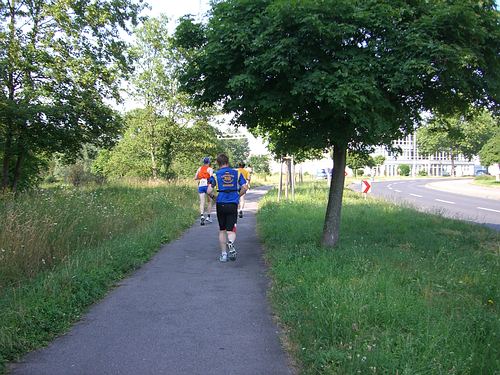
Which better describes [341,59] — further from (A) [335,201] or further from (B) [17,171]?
(B) [17,171]

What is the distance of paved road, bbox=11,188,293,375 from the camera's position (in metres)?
3.71

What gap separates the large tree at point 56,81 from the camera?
15016mm

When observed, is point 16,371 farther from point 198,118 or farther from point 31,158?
point 198,118

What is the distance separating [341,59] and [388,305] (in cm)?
344

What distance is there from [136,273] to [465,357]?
5117 millimetres

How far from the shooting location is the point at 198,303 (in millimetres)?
5508

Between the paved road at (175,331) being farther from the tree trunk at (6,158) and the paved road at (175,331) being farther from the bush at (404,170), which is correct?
the bush at (404,170)

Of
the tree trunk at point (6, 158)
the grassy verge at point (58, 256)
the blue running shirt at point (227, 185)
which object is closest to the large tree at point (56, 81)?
the tree trunk at point (6, 158)

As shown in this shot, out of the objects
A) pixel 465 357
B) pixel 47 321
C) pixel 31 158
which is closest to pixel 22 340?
pixel 47 321

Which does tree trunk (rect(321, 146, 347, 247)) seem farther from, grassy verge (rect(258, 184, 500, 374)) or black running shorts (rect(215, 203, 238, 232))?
black running shorts (rect(215, 203, 238, 232))

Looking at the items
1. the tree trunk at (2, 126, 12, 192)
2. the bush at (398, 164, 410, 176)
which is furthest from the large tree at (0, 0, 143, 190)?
the bush at (398, 164, 410, 176)

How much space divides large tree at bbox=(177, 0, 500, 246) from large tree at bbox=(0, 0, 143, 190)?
9.77 meters

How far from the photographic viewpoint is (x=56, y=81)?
52.2 ft

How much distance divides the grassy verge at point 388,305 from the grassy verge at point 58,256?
2.40 metres
